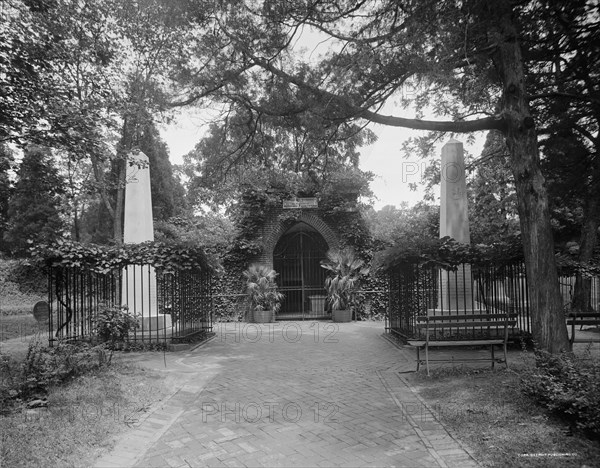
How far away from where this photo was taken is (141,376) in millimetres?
6719

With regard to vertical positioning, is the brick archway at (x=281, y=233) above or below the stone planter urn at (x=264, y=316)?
above

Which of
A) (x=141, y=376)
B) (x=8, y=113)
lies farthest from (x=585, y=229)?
(x=8, y=113)

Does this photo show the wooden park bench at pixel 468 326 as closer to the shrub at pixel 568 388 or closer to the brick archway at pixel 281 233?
the shrub at pixel 568 388

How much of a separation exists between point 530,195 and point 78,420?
644 centimetres

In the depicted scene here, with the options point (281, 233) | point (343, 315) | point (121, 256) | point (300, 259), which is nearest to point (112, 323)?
point (121, 256)

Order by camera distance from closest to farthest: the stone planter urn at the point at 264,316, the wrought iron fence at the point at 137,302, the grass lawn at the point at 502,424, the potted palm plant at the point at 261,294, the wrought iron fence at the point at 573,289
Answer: the grass lawn at the point at 502,424 → the wrought iron fence at the point at 137,302 → the wrought iron fence at the point at 573,289 → the potted palm plant at the point at 261,294 → the stone planter urn at the point at 264,316

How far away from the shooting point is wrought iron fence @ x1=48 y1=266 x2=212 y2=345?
9055 mm

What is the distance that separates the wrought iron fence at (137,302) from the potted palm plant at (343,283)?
15.6 ft

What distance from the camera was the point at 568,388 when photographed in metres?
4.56

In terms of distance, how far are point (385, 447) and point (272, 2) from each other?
24.4 ft

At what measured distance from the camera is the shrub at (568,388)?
3.99 meters

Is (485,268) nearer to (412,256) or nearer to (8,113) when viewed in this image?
(412,256)

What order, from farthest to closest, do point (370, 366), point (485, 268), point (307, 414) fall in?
1. point (485, 268)
2. point (370, 366)
3. point (307, 414)

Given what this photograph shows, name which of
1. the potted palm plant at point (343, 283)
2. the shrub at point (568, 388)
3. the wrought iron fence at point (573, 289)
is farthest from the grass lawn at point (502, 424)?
the potted palm plant at point (343, 283)
